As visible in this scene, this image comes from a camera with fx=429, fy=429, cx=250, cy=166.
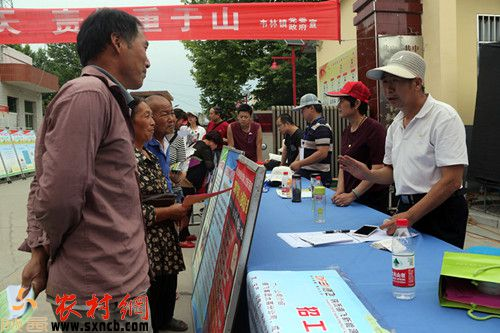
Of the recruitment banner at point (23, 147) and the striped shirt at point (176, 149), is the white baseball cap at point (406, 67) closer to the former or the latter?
the striped shirt at point (176, 149)

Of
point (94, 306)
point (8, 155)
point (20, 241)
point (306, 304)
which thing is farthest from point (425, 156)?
point (8, 155)

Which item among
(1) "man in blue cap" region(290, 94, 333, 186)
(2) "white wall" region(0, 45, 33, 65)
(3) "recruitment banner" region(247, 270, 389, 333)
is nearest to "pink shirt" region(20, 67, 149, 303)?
(3) "recruitment banner" region(247, 270, 389, 333)

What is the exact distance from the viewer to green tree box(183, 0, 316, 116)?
2023 cm

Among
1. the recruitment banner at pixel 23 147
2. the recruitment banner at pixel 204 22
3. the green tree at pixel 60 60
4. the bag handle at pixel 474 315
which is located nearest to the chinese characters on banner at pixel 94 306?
the bag handle at pixel 474 315

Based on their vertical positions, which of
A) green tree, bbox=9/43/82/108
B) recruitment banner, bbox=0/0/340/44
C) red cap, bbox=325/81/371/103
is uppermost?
green tree, bbox=9/43/82/108

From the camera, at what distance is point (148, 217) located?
241 centimetres

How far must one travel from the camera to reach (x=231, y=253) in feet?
6.53

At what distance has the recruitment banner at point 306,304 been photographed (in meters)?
1.28

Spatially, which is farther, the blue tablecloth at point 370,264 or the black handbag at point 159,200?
the black handbag at point 159,200

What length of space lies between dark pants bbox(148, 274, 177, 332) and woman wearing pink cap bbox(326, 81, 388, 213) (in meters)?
1.43

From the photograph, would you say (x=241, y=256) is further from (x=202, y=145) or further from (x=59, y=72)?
(x=59, y=72)

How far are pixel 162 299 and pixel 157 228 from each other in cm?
59

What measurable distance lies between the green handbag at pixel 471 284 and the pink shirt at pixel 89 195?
110cm

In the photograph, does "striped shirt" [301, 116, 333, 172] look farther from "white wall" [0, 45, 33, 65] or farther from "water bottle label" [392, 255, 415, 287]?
"white wall" [0, 45, 33, 65]
